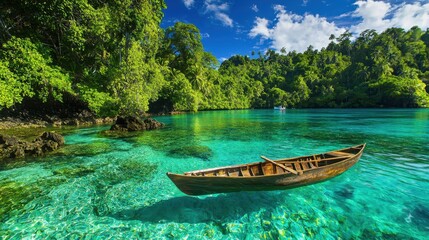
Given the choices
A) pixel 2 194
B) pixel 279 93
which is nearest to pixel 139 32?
pixel 2 194

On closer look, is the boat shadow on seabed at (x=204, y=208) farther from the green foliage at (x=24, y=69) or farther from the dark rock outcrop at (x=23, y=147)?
the green foliage at (x=24, y=69)

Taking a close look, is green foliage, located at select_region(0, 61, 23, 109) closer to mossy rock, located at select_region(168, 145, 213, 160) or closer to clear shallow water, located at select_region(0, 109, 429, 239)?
clear shallow water, located at select_region(0, 109, 429, 239)

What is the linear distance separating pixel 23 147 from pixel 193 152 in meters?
10.9

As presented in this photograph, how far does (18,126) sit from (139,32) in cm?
1892

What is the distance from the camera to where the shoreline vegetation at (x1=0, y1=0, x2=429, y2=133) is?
2181 centimetres

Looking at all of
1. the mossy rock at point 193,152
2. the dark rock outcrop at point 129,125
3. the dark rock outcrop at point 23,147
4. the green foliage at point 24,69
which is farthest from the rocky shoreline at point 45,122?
the mossy rock at point 193,152

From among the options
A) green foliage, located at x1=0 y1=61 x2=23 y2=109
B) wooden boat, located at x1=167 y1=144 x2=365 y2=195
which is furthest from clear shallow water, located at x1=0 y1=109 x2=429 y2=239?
green foliage, located at x1=0 y1=61 x2=23 y2=109

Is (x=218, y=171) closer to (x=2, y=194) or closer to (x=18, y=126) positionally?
(x=2, y=194)

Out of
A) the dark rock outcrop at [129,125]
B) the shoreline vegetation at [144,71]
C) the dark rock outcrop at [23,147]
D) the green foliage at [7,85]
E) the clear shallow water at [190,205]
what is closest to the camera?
the clear shallow water at [190,205]

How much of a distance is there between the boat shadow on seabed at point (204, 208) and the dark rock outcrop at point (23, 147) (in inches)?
426

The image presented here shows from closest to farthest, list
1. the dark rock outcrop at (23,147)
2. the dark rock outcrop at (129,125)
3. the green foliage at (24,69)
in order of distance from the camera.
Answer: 1. the dark rock outcrop at (23,147)
2. the green foliage at (24,69)
3. the dark rock outcrop at (129,125)

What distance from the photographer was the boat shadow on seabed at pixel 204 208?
6.54m

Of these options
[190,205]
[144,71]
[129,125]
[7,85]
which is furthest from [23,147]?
[144,71]

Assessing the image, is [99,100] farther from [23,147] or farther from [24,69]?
[23,147]
